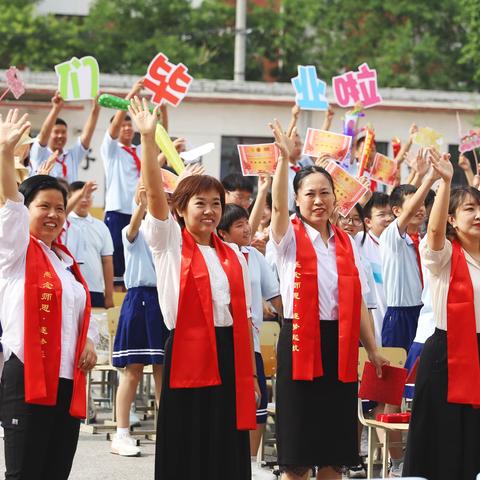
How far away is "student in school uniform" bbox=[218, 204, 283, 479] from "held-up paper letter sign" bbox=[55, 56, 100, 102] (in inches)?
118

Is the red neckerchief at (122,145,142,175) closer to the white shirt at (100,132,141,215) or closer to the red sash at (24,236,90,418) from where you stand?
the white shirt at (100,132,141,215)

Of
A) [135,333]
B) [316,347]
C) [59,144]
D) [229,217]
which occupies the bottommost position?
[316,347]

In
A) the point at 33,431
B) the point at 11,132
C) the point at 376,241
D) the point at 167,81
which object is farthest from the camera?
the point at 167,81

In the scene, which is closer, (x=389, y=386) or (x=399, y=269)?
(x=389, y=386)

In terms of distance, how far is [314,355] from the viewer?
6246 mm

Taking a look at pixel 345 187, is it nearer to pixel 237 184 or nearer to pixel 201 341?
pixel 237 184

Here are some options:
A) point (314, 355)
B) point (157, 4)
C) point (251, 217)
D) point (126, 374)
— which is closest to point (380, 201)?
point (251, 217)

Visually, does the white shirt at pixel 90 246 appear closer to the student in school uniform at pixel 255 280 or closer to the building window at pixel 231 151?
the student in school uniform at pixel 255 280

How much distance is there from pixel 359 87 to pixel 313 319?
5634mm

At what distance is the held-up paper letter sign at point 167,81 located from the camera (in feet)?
33.0

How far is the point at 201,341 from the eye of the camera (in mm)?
5773

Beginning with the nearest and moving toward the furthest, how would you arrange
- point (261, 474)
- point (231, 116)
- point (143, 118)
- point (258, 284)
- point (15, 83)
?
point (143, 118), point (261, 474), point (258, 284), point (15, 83), point (231, 116)

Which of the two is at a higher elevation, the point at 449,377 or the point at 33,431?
the point at 449,377

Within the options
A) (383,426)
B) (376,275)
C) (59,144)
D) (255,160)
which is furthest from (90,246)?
(383,426)
